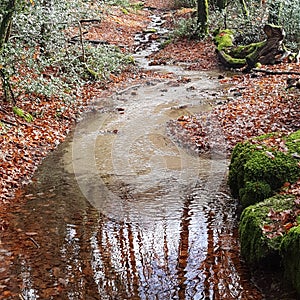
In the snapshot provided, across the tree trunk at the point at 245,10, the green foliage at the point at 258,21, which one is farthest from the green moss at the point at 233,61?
the tree trunk at the point at 245,10

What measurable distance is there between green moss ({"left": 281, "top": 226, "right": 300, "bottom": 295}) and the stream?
431mm

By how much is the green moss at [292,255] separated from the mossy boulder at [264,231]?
0.67ft

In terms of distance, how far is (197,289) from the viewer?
4.35 m

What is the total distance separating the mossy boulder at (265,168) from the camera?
5.81 m

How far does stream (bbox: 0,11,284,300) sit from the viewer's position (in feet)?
14.8

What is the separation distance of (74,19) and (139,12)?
22.8 metres

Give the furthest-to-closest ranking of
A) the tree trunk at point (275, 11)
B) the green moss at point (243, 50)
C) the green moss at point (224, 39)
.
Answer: the green moss at point (224, 39) < the tree trunk at point (275, 11) < the green moss at point (243, 50)

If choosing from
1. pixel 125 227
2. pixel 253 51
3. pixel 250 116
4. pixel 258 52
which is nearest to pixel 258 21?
pixel 253 51

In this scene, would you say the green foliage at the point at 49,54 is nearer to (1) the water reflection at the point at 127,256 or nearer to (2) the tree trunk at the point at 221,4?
(1) the water reflection at the point at 127,256

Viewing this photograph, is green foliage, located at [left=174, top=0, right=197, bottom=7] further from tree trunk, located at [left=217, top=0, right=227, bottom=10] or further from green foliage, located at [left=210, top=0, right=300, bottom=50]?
green foliage, located at [left=210, top=0, right=300, bottom=50]

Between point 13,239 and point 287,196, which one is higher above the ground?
point 287,196

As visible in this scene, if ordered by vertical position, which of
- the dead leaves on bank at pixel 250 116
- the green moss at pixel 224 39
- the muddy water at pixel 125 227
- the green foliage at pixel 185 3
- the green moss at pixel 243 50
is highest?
the green foliage at pixel 185 3

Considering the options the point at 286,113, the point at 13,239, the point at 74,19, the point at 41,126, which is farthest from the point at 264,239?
the point at 74,19

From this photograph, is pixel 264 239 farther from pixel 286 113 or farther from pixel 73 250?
pixel 286 113
